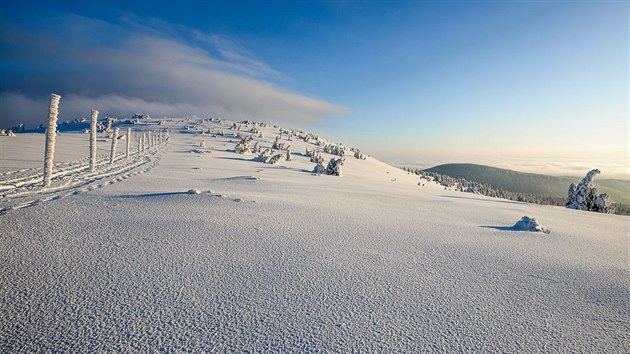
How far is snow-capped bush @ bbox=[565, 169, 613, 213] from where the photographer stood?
535 inches

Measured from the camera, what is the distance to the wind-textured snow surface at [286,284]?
1911mm

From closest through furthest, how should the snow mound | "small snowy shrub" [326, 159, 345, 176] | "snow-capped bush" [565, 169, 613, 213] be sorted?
the snow mound, "snow-capped bush" [565, 169, 613, 213], "small snowy shrub" [326, 159, 345, 176]

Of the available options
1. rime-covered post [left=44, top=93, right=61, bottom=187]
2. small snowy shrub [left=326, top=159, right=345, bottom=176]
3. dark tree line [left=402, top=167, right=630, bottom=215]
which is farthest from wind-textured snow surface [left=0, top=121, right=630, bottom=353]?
dark tree line [left=402, top=167, right=630, bottom=215]

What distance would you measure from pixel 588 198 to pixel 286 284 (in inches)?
713

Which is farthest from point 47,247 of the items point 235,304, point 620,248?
point 620,248

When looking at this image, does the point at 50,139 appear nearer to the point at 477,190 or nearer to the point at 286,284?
the point at 286,284

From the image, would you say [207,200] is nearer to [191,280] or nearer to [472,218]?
[191,280]

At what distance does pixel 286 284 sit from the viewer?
264 cm

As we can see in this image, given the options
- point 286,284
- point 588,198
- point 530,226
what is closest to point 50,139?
point 286,284

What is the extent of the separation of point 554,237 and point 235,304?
5.72 metres

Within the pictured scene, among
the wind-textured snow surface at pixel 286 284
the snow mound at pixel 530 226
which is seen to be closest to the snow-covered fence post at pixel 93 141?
the wind-textured snow surface at pixel 286 284

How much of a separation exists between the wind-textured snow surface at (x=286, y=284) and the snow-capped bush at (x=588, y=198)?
1223 centimetres

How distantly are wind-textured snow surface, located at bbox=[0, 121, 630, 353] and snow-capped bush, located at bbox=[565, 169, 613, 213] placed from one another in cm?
1223

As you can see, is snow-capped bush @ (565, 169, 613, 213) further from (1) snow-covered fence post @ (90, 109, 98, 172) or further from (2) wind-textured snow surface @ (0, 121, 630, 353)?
(1) snow-covered fence post @ (90, 109, 98, 172)
